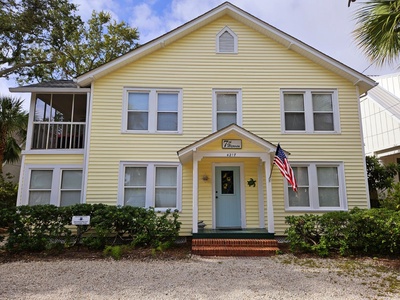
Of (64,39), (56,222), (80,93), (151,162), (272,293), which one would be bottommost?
(272,293)

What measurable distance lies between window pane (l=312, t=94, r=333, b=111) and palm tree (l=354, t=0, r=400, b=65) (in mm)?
3408

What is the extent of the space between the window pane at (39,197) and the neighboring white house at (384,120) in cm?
1397

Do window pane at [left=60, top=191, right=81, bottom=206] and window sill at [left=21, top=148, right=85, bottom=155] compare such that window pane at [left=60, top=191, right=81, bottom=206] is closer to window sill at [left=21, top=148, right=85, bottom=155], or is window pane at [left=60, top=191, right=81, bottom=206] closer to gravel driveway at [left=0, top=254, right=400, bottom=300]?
window sill at [left=21, top=148, right=85, bottom=155]

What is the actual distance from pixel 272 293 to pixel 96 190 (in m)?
6.64

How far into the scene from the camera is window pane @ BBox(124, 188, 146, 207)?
9617mm

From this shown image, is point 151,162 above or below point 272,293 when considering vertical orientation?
above

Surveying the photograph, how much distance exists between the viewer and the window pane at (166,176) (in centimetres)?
979

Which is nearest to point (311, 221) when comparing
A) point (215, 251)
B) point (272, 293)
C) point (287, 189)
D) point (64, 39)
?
point (287, 189)

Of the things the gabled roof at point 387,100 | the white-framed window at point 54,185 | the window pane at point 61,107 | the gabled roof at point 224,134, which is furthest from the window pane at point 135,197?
the gabled roof at point 387,100

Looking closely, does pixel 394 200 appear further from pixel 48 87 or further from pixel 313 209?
pixel 48 87

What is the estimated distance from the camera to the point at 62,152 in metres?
9.83

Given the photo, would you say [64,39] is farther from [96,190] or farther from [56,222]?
[56,222]

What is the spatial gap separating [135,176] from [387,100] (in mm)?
13171

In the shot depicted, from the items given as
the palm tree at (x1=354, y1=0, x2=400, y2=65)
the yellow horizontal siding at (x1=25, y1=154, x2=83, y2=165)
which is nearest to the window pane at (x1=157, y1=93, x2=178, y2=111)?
the yellow horizontal siding at (x1=25, y1=154, x2=83, y2=165)
